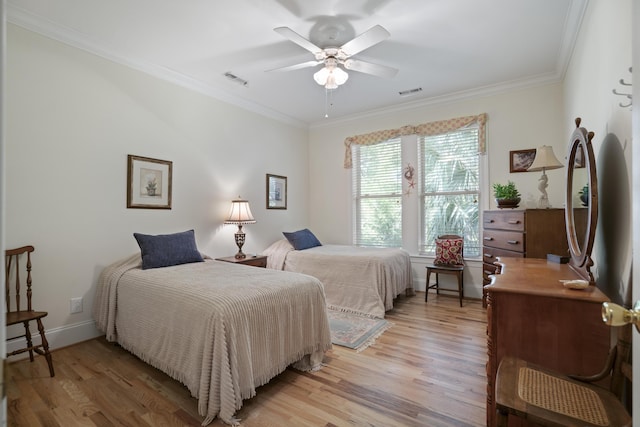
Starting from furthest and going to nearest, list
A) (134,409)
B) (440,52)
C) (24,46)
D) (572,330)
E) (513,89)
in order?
(513,89)
(440,52)
(24,46)
(134,409)
(572,330)

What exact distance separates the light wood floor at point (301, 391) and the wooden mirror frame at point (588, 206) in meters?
0.98

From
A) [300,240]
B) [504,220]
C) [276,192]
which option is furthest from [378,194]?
[504,220]

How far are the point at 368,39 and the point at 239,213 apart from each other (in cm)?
249

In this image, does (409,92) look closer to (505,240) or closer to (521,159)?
(521,159)

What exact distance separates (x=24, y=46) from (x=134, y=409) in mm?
2880

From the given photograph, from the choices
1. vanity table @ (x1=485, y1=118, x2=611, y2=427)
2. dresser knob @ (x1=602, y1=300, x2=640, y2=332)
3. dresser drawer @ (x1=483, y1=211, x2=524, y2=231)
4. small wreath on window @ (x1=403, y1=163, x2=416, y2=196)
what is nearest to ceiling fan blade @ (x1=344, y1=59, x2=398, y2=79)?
vanity table @ (x1=485, y1=118, x2=611, y2=427)

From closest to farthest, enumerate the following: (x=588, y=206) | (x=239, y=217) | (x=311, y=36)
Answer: (x=588, y=206) → (x=311, y=36) → (x=239, y=217)

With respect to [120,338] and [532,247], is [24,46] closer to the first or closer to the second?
[120,338]

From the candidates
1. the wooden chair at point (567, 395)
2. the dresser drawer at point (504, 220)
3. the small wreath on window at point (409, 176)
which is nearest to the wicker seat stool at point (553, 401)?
the wooden chair at point (567, 395)

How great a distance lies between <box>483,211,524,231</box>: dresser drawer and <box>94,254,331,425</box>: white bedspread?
208 centimetres

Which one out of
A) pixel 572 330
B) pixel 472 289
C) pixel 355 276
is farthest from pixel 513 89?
pixel 572 330

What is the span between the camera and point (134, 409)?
1834 millimetres

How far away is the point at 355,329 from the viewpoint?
122 inches

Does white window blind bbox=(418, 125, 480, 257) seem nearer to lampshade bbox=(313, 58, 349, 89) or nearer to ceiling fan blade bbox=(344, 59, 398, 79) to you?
ceiling fan blade bbox=(344, 59, 398, 79)
